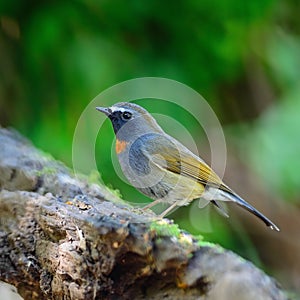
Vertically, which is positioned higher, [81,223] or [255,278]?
[255,278]

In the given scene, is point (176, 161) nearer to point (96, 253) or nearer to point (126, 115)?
point (126, 115)

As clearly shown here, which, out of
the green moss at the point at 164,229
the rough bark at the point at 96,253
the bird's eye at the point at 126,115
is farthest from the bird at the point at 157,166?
the green moss at the point at 164,229

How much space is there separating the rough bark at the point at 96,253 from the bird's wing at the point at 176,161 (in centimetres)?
28

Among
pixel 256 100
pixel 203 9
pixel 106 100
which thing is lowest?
pixel 106 100

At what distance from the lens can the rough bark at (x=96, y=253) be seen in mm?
2059

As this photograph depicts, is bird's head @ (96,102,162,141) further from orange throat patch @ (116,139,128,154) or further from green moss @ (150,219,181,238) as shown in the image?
green moss @ (150,219,181,238)

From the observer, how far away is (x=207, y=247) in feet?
6.98

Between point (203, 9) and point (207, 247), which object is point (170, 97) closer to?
point (203, 9)

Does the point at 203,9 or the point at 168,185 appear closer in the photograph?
the point at 168,185

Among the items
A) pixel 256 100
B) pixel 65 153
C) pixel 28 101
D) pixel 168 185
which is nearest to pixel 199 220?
pixel 65 153

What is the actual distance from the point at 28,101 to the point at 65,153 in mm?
622

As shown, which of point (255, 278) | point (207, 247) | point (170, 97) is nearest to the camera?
point (255, 278)

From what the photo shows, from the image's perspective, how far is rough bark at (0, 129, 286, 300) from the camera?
2059 millimetres

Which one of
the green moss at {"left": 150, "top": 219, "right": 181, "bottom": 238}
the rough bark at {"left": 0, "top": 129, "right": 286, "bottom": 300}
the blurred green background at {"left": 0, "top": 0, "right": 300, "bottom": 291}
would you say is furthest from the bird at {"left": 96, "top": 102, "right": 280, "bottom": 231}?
the blurred green background at {"left": 0, "top": 0, "right": 300, "bottom": 291}
